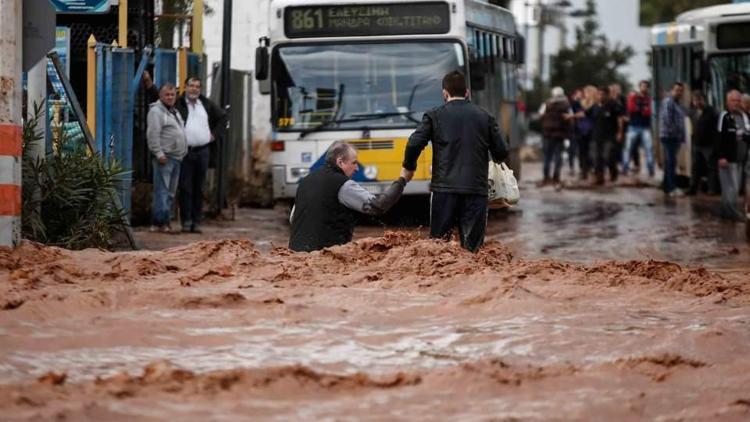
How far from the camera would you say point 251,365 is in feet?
29.3

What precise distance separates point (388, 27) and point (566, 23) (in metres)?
57.1

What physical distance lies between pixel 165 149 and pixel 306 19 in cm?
316

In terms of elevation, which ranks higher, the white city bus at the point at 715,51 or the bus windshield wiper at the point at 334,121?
the white city bus at the point at 715,51

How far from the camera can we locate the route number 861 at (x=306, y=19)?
2261cm

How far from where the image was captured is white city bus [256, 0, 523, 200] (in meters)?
22.5

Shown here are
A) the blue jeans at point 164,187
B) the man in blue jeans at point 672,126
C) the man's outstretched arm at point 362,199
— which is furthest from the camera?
the man in blue jeans at point 672,126

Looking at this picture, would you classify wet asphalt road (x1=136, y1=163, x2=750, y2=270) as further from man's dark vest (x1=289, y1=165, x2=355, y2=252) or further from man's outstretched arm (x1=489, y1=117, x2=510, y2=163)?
man's dark vest (x1=289, y1=165, x2=355, y2=252)

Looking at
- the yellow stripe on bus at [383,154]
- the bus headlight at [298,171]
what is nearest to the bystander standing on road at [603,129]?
the yellow stripe on bus at [383,154]

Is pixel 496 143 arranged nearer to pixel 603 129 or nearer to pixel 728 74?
pixel 728 74

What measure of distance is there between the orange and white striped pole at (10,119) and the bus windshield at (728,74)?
1623cm

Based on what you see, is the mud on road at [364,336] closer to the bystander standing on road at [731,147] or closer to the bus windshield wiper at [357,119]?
the bus windshield wiper at [357,119]

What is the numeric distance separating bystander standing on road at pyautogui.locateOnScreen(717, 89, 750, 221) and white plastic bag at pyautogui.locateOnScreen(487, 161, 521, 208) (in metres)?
10.1

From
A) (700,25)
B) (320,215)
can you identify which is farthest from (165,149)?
(700,25)

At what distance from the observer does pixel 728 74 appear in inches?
1120
